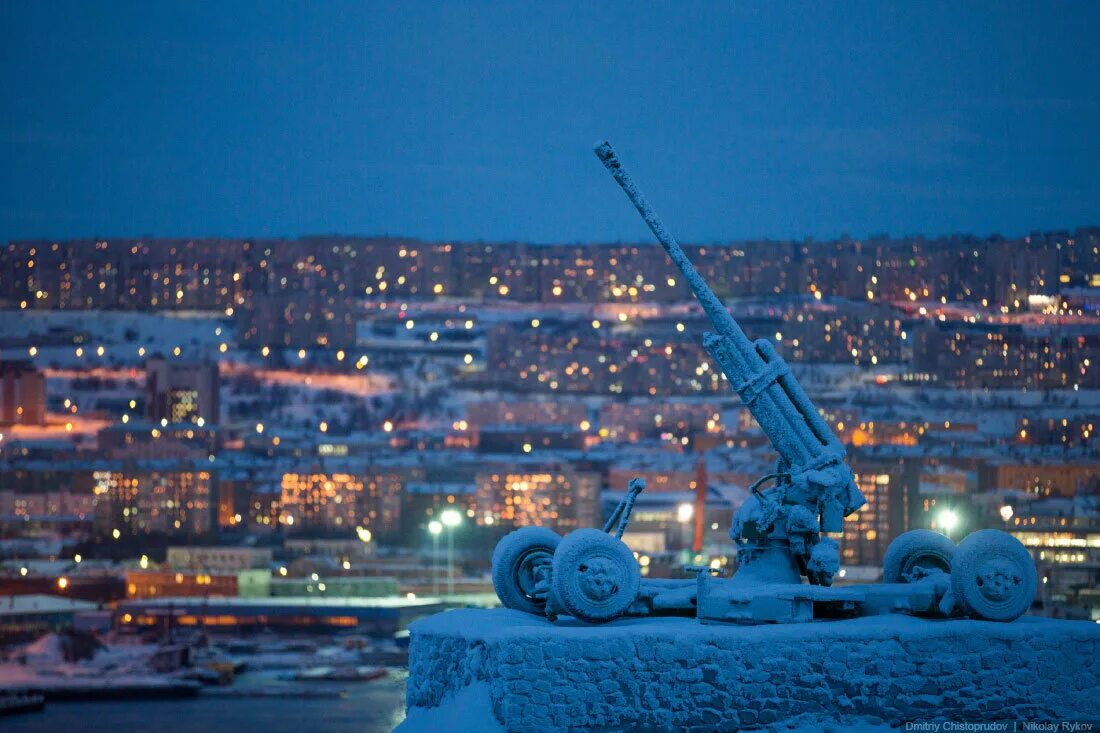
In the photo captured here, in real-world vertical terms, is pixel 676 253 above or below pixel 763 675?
above

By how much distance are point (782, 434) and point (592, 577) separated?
1501 mm

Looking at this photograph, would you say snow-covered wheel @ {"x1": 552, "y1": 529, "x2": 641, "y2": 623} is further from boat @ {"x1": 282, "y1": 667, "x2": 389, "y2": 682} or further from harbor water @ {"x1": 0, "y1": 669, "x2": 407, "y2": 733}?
boat @ {"x1": 282, "y1": 667, "x2": 389, "y2": 682}

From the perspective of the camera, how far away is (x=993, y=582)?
46.7 feet

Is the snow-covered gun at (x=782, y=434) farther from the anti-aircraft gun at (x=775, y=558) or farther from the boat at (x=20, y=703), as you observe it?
the boat at (x=20, y=703)

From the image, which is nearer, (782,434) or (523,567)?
(782,434)

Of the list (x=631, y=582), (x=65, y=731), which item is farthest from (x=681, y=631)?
(x=65, y=731)

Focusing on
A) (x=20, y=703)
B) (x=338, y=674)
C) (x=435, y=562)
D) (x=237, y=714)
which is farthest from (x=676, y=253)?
(x=435, y=562)

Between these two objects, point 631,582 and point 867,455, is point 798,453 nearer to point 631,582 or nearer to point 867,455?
point 631,582

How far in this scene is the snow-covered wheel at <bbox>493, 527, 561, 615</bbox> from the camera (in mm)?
15203

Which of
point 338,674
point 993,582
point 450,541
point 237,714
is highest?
point 993,582

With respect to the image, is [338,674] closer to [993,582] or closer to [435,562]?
[435,562]

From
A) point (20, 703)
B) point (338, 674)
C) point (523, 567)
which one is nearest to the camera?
point (523, 567)

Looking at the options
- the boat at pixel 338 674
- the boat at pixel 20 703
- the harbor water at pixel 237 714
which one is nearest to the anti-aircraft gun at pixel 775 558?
the harbor water at pixel 237 714

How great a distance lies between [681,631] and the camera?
1372 cm
